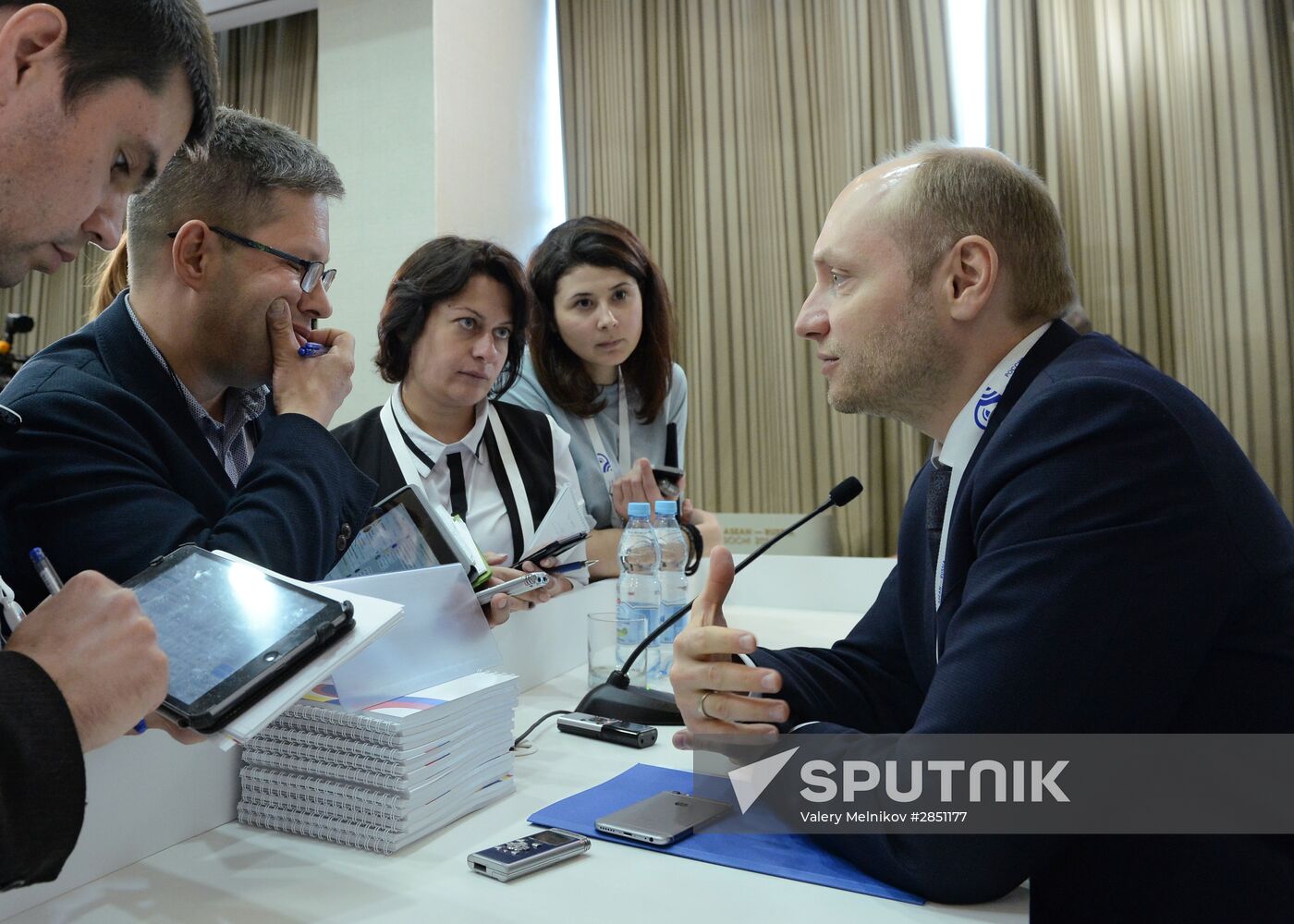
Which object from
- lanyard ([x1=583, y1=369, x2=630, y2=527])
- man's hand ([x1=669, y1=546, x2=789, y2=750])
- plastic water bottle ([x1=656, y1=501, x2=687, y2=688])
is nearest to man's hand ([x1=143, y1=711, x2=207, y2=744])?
man's hand ([x1=669, y1=546, x2=789, y2=750])

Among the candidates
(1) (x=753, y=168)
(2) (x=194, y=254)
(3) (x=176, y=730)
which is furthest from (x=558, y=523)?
(1) (x=753, y=168)

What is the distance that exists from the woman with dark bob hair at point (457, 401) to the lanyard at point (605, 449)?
30 cm

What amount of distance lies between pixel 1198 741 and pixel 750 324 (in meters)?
3.24

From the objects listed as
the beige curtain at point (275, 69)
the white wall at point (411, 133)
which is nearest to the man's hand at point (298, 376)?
the white wall at point (411, 133)

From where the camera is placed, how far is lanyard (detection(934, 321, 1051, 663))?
3.90ft

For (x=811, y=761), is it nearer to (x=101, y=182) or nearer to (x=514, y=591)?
(x=514, y=591)

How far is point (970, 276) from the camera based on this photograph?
124 centimetres

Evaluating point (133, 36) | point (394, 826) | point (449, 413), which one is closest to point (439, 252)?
point (449, 413)

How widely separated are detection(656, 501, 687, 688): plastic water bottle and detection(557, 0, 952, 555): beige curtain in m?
1.96

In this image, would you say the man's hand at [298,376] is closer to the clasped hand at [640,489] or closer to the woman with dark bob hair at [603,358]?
the clasped hand at [640,489]

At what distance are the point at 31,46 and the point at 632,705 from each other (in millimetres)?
1060

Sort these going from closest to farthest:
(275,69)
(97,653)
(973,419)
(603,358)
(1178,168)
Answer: (97,653), (973,419), (603,358), (1178,168), (275,69)

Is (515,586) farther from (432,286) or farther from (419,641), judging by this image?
(432,286)

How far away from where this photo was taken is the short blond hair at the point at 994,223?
1.24 m
